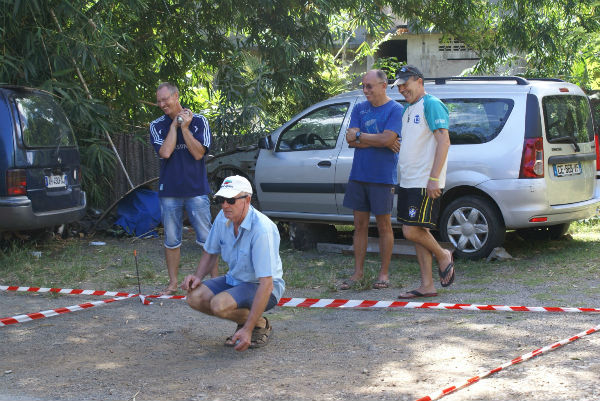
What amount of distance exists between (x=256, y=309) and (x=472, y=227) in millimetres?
3891

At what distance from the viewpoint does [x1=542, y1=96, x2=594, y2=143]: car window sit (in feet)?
25.7

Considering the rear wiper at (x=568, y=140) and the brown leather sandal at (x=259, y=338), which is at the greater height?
the rear wiper at (x=568, y=140)

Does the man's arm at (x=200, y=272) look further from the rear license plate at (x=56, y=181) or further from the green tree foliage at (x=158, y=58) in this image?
the green tree foliage at (x=158, y=58)

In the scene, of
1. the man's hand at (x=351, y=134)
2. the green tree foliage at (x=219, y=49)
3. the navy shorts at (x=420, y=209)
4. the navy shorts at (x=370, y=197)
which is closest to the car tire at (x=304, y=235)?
the navy shorts at (x=370, y=197)

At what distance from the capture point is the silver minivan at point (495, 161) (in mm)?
7676

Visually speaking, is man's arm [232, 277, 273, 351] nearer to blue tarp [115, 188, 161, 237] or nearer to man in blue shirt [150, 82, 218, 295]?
man in blue shirt [150, 82, 218, 295]

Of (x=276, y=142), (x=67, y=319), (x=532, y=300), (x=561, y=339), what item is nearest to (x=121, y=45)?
(x=276, y=142)

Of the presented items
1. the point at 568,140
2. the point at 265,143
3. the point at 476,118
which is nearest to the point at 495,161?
the point at 476,118

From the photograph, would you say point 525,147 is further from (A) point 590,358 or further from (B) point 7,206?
(B) point 7,206

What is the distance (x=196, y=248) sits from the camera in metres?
9.63

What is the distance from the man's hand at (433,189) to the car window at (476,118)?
6.73 feet

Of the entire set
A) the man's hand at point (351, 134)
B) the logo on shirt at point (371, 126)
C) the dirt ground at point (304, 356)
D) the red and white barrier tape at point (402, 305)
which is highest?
the logo on shirt at point (371, 126)

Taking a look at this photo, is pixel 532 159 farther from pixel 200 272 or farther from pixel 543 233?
pixel 200 272

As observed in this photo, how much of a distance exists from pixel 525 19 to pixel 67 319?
873cm
